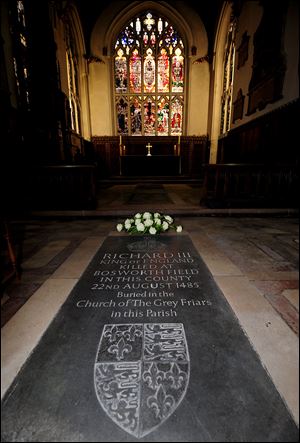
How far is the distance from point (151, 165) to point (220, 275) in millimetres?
11598

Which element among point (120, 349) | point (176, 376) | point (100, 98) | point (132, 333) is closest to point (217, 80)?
point (100, 98)

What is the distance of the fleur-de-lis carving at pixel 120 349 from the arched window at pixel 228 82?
1308 centimetres

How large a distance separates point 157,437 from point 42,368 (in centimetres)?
79

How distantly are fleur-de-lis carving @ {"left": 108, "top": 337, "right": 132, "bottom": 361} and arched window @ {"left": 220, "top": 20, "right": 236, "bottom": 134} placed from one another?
42.9 feet

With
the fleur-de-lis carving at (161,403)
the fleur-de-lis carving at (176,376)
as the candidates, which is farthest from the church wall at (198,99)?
the fleur-de-lis carving at (161,403)

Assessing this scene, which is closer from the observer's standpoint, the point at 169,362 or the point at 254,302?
the point at 169,362

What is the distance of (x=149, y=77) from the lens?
15.2 m

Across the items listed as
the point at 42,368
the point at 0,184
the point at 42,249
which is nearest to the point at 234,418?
the point at 42,368

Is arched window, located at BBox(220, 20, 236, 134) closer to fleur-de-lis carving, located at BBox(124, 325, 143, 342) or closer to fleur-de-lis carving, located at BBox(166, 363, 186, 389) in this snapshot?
fleur-de-lis carving, located at BBox(124, 325, 143, 342)

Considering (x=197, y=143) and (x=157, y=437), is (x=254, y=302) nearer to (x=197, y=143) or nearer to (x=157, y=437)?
(x=157, y=437)

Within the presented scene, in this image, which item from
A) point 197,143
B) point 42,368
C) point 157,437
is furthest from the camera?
point 197,143

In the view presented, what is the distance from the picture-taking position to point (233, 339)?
1758mm

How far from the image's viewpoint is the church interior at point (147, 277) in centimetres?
123

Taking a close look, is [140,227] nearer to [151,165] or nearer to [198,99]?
[151,165]
